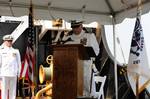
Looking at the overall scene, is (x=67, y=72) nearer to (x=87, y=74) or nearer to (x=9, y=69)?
(x=87, y=74)

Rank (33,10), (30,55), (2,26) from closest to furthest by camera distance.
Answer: (33,10) → (30,55) → (2,26)

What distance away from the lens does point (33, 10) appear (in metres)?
6.25

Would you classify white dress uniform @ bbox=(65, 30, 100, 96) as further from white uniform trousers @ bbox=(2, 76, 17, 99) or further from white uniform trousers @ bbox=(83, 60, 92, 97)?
white uniform trousers @ bbox=(2, 76, 17, 99)

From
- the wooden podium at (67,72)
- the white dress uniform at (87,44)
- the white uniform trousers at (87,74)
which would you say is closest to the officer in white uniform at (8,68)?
the white dress uniform at (87,44)

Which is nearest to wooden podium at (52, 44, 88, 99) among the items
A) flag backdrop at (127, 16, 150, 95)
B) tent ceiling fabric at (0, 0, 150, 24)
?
flag backdrop at (127, 16, 150, 95)

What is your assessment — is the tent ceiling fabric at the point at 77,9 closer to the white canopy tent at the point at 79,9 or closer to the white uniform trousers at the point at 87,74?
the white canopy tent at the point at 79,9

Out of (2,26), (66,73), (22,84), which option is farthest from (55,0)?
(2,26)

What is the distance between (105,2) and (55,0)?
90 centimetres

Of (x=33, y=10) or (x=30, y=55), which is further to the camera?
(x=30, y=55)

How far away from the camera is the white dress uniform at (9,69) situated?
7277mm

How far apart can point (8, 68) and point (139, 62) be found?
2734 mm

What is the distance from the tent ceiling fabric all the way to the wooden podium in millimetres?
1939

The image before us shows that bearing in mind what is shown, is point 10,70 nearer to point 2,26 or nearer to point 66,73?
point 66,73

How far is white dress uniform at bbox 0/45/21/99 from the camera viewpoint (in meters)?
7.28
